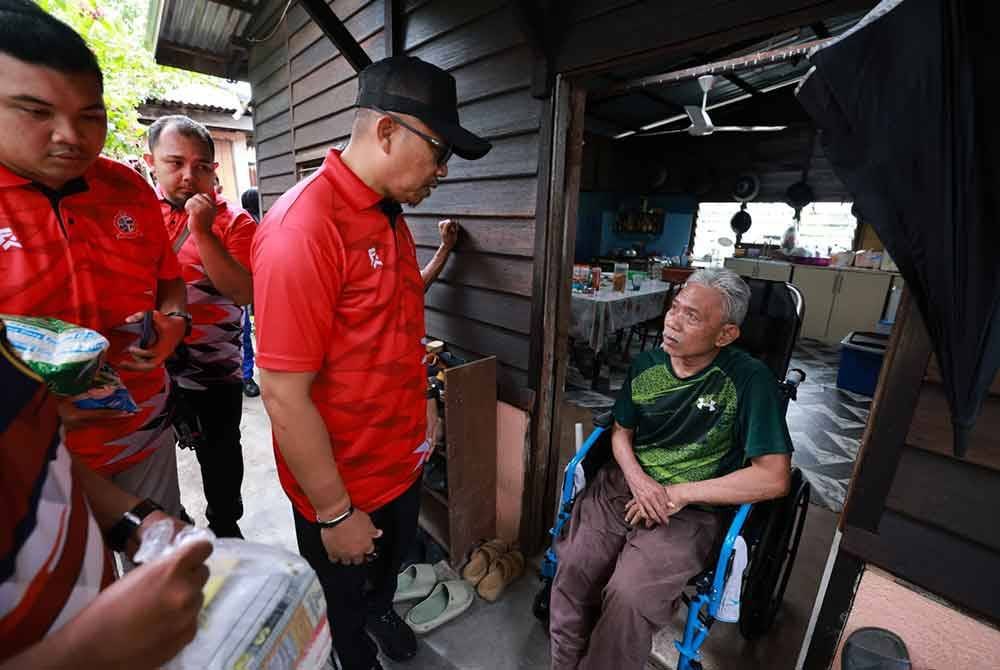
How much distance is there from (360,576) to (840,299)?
7.78 meters

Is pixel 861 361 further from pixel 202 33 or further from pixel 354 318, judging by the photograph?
pixel 202 33

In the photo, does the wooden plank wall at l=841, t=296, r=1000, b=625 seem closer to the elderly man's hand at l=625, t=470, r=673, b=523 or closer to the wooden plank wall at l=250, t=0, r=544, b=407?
the elderly man's hand at l=625, t=470, r=673, b=523

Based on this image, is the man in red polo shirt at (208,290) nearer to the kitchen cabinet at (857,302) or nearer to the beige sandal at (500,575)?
the beige sandal at (500,575)

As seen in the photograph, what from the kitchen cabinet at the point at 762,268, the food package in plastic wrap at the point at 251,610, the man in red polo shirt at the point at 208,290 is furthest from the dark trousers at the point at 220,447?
the kitchen cabinet at the point at 762,268

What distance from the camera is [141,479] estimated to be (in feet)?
4.51

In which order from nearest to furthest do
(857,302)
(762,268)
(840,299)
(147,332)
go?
(147,332) < (857,302) < (840,299) < (762,268)

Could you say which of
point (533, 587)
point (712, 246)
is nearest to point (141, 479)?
point (533, 587)

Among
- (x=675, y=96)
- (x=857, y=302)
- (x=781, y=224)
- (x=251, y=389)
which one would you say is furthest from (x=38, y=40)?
(x=781, y=224)

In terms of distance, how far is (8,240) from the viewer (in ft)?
3.18

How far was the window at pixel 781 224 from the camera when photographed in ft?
27.3

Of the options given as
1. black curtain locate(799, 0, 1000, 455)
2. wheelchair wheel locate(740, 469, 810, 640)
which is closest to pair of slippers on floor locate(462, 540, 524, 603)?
wheelchair wheel locate(740, 469, 810, 640)

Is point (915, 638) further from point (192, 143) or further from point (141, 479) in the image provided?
point (192, 143)

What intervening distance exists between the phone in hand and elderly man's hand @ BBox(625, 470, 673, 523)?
67.8 inches

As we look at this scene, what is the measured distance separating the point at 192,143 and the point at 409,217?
1.26 m
